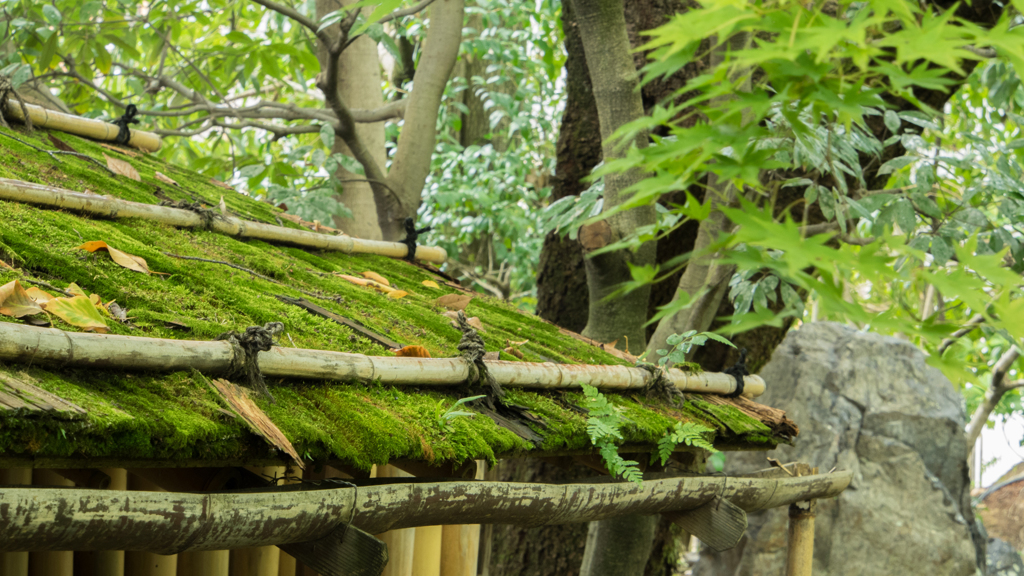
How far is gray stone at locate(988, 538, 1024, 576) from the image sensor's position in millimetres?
9406

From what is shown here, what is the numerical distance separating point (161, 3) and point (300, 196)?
5.74 ft

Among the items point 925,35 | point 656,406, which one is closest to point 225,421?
point 925,35

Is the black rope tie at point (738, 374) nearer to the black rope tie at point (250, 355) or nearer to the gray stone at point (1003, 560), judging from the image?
the black rope tie at point (250, 355)

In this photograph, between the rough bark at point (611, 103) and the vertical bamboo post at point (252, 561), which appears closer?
the vertical bamboo post at point (252, 561)

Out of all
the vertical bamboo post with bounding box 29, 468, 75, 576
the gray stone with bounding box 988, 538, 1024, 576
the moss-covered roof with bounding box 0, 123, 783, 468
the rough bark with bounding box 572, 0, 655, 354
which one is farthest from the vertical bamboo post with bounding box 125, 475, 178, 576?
the gray stone with bounding box 988, 538, 1024, 576

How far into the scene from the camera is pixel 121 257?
2082 millimetres

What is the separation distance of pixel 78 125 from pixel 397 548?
2.51m

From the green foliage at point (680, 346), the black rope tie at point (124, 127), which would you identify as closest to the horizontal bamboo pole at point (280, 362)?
the green foliage at point (680, 346)

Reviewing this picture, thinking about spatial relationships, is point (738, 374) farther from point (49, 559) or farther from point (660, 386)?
point (49, 559)

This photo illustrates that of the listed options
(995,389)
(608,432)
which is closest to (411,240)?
(608,432)

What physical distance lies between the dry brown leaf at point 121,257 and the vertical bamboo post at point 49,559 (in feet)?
1.89

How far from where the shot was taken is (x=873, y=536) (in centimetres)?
729

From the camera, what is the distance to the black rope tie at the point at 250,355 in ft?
5.21

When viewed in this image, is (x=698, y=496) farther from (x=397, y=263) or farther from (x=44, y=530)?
(x=44, y=530)
